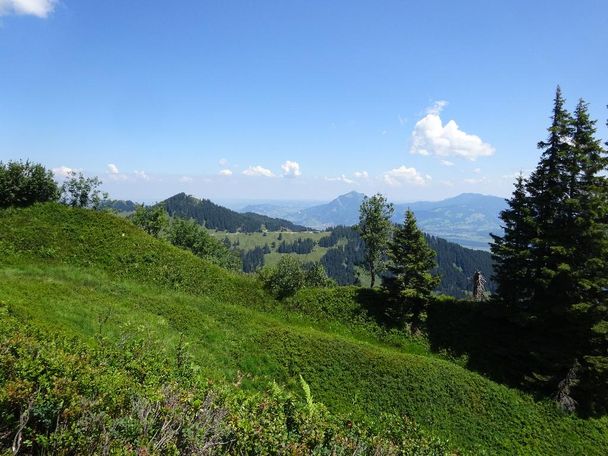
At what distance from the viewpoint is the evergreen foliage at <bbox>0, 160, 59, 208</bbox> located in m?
39.7

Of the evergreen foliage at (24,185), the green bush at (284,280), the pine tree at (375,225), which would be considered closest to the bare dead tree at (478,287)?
the pine tree at (375,225)

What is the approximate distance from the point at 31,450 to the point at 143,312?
2109 cm

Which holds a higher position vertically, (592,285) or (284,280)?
(592,285)

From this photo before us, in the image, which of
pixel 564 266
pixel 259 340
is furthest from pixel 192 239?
pixel 564 266

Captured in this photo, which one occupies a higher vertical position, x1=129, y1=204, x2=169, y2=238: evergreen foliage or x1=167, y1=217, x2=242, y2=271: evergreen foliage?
x1=129, y1=204, x2=169, y2=238: evergreen foliage

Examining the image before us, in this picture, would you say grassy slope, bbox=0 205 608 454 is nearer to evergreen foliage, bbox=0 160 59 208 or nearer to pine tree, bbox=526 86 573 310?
evergreen foliage, bbox=0 160 59 208

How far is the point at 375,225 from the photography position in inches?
1998

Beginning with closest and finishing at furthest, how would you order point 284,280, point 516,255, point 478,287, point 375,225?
point 516,255 → point 284,280 → point 478,287 → point 375,225

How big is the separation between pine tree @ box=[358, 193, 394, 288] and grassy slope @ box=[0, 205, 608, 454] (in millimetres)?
15763

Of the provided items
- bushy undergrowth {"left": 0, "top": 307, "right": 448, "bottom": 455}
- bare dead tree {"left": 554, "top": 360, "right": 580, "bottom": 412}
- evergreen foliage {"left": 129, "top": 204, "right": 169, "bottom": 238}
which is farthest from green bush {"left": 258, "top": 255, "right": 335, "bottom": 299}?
evergreen foliage {"left": 129, "top": 204, "right": 169, "bottom": 238}

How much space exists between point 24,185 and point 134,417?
41.6m

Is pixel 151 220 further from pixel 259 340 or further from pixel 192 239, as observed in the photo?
pixel 259 340

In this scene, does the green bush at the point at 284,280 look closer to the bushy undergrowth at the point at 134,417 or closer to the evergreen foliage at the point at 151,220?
the bushy undergrowth at the point at 134,417

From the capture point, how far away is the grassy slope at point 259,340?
24.7 m
